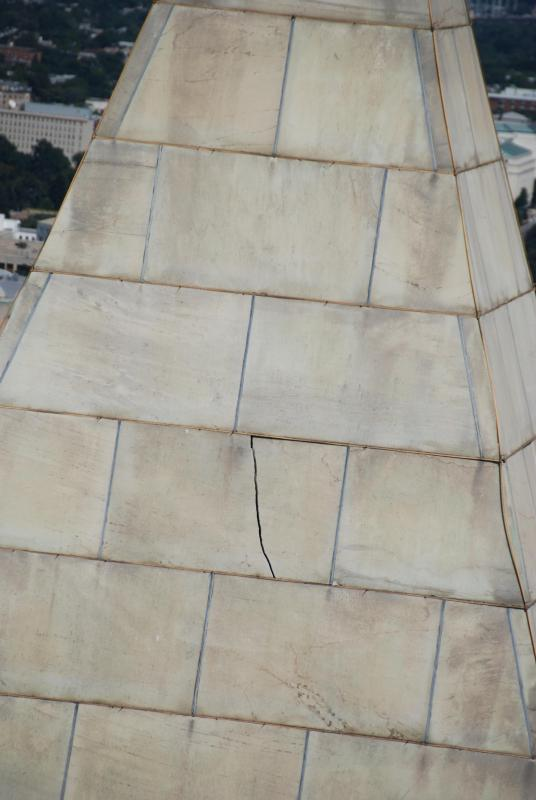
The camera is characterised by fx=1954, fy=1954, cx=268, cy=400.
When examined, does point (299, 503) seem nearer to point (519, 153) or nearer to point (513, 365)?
point (513, 365)

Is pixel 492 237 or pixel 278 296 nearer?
pixel 278 296

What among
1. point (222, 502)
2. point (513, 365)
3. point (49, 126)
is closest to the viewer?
point (222, 502)

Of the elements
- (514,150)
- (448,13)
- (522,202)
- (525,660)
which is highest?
(448,13)

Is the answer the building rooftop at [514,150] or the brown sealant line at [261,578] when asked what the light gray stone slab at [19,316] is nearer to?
the brown sealant line at [261,578]

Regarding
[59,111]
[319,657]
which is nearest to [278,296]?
[319,657]

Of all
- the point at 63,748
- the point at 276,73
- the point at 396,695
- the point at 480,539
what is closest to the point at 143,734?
→ the point at 63,748

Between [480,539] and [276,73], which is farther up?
[276,73]

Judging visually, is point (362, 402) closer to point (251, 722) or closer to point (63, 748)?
point (251, 722)

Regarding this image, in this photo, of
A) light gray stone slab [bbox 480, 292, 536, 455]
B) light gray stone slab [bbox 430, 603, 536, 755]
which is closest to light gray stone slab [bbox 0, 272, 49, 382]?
light gray stone slab [bbox 480, 292, 536, 455]
